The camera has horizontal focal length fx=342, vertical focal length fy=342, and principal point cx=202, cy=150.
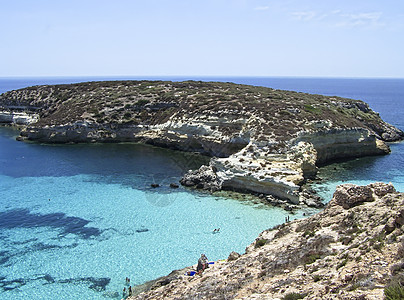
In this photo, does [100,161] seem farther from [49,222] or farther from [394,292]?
[394,292]

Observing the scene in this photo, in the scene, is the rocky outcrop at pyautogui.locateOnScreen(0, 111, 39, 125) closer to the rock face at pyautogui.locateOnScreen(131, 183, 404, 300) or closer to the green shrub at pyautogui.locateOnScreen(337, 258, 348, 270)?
the rock face at pyautogui.locateOnScreen(131, 183, 404, 300)

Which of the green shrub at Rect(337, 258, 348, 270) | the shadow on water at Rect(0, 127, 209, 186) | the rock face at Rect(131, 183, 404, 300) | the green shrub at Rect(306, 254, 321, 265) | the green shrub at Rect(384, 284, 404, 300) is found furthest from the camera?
the shadow on water at Rect(0, 127, 209, 186)

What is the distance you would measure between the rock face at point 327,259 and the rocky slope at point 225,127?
61.3 ft

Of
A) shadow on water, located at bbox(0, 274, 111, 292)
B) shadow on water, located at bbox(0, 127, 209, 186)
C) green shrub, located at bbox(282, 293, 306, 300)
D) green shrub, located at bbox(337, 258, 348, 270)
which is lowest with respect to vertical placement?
shadow on water, located at bbox(0, 274, 111, 292)

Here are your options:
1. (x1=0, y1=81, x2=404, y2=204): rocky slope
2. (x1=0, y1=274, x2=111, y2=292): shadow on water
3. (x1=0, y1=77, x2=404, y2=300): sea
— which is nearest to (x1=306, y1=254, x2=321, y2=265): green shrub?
(x1=0, y1=77, x2=404, y2=300): sea

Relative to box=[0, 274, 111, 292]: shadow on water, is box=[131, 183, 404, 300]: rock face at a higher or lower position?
higher

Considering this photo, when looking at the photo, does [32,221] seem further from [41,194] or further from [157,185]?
[157,185]

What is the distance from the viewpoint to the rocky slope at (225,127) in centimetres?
4200

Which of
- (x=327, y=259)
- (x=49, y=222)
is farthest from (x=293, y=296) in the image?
(x=49, y=222)

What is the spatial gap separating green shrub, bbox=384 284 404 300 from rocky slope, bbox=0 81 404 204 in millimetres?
26842

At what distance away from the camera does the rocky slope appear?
138 ft

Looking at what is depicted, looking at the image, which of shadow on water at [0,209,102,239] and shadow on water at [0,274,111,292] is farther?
shadow on water at [0,209,102,239]

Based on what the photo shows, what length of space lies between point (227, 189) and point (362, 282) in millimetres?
30410

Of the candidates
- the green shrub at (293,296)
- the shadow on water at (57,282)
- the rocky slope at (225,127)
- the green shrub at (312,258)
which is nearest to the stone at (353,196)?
the green shrub at (312,258)
